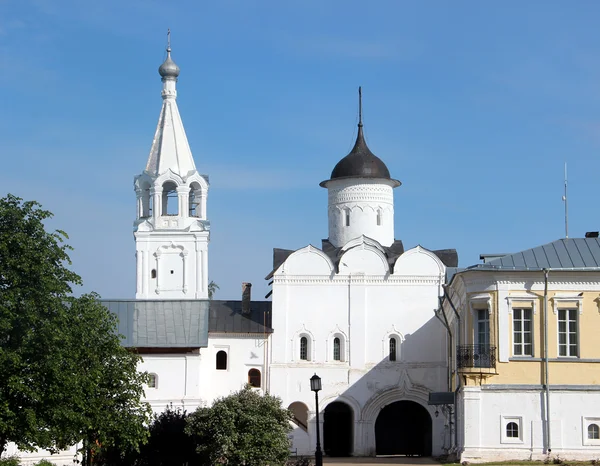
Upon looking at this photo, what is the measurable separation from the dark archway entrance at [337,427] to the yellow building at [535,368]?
51.6ft

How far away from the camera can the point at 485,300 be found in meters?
33.7

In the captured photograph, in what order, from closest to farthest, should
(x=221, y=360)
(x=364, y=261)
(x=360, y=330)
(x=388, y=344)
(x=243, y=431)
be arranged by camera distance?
1. (x=243, y=431)
2. (x=388, y=344)
3. (x=360, y=330)
4. (x=221, y=360)
5. (x=364, y=261)

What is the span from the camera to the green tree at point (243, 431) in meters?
32.2

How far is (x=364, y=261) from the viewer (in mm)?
49188

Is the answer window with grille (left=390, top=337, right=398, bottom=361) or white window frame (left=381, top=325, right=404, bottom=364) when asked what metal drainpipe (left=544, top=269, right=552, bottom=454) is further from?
window with grille (left=390, top=337, right=398, bottom=361)

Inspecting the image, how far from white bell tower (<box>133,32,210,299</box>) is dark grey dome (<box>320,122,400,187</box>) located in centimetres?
568

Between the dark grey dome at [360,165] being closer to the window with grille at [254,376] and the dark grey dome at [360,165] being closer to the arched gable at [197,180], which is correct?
the arched gable at [197,180]

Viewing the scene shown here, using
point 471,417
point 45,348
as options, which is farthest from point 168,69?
point 45,348

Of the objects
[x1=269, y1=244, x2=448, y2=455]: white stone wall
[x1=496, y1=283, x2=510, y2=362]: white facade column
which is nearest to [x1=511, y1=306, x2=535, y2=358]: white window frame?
[x1=496, y1=283, x2=510, y2=362]: white facade column

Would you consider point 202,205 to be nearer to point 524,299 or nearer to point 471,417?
point 524,299

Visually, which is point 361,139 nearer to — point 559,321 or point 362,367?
point 362,367

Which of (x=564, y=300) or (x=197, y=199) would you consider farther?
(x=197, y=199)

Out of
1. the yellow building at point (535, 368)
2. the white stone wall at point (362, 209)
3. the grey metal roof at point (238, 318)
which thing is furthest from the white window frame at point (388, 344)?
the yellow building at point (535, 368)

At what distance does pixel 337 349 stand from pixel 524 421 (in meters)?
15.9
